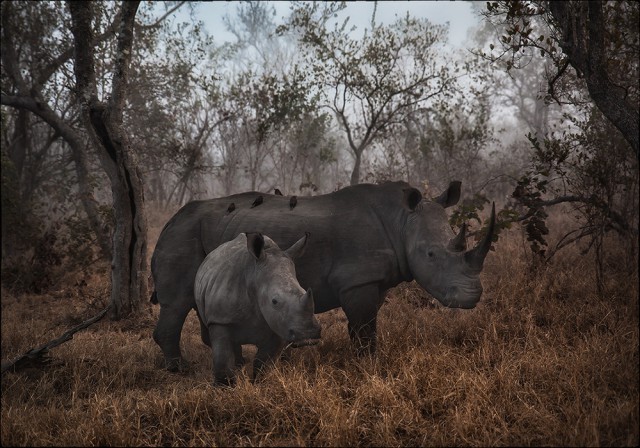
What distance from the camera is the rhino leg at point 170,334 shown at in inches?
183

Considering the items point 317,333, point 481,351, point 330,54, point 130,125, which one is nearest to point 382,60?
point 330,54

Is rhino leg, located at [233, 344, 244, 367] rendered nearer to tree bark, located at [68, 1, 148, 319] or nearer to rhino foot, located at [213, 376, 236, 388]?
rhino foot, located at [213, 376, 236, 388]

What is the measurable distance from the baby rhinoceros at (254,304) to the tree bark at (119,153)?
281cm

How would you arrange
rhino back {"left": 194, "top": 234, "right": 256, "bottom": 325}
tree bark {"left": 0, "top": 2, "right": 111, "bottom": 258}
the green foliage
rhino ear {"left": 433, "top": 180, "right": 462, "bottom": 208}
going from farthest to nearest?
tree bark {"left": 0, "top": 2, "right": 111, "bottom": 258}
the green foliage
rhino ear {"left": 433, "top": 180, "right": 462, "bottom": 208}
rhino back {"left": 194, "top": 234, "right": 256, "bottom": 325}

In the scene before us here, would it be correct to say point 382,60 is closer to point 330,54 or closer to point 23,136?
point 330,54

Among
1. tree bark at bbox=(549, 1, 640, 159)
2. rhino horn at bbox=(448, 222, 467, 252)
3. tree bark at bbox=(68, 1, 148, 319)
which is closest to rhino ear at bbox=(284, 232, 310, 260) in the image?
rhino horn at bbox=(448, 222, 467, 252)

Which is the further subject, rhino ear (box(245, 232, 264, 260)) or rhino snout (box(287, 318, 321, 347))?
rhino ear (box(245, 232, 264, 260))

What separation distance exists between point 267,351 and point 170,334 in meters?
1.29

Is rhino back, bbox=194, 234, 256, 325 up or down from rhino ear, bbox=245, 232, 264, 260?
down

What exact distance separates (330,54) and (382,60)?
1261mm

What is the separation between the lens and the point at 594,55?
4.06 metres

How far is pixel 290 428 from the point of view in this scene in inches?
124

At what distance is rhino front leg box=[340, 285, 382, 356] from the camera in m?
4.26

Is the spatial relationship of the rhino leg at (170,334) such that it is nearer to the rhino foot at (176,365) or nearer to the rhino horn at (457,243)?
the rhino foot at (176,365)
